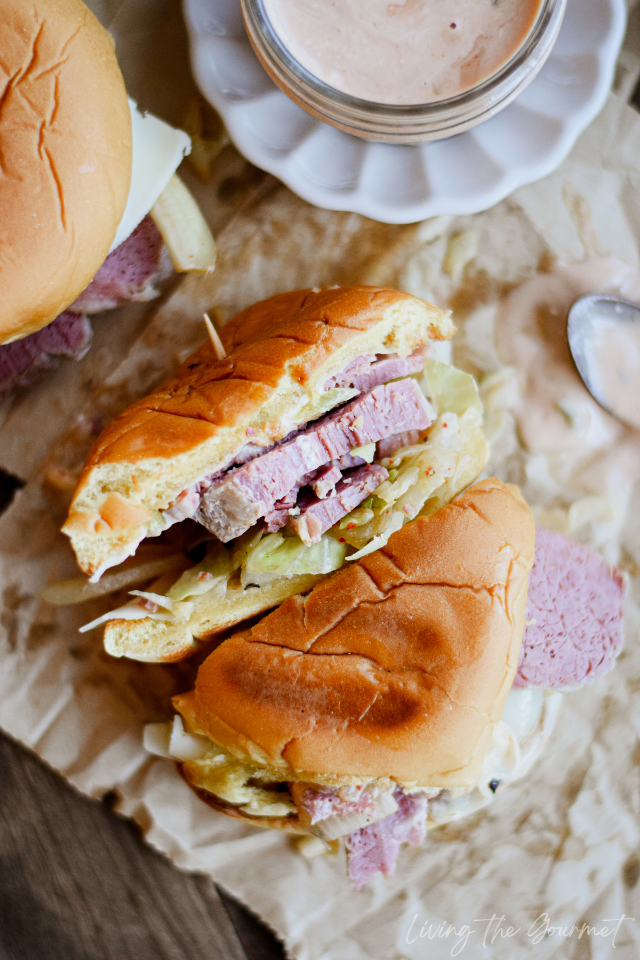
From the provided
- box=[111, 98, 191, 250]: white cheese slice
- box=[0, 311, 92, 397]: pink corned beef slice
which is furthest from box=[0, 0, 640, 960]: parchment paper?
box=[111, 98, 191, 250]: white cheese slice

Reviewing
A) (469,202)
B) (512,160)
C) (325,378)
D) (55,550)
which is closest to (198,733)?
(55,550)

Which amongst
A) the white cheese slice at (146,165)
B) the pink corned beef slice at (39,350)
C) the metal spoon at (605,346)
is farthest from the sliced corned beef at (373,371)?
the pink corned beef slice at (39,350)

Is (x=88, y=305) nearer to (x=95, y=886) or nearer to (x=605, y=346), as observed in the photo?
(x=605, y=346)

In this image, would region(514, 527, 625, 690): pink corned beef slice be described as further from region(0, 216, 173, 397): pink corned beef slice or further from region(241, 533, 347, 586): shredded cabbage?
region(0, 216, 173, 397): pink corned beef slice

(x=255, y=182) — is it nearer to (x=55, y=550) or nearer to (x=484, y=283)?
(x=484, y=283)

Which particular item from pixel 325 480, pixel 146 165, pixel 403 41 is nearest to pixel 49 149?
pixel 146 165
